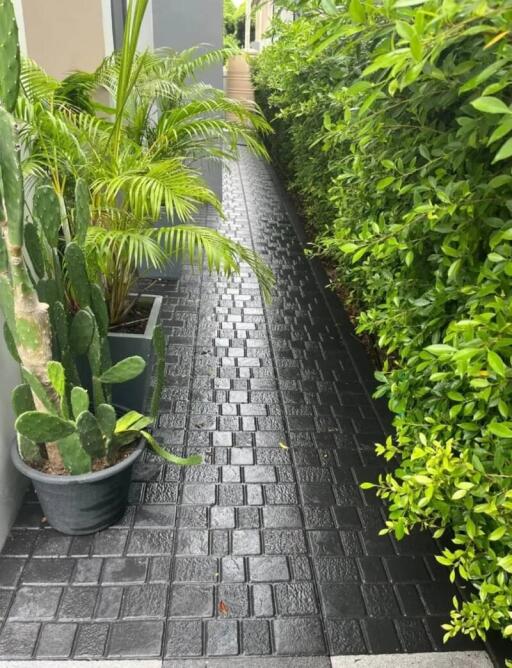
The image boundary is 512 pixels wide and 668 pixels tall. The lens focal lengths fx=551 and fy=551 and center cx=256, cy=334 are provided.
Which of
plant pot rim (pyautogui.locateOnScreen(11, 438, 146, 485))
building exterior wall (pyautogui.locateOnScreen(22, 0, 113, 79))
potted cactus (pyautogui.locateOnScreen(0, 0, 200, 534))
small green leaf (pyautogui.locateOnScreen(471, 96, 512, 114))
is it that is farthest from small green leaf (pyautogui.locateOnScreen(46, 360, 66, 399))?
building exterior wall (pyautogui.locateOnScreen(22, 0, 113, 79))

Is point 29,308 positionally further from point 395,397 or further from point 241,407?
point 241,407

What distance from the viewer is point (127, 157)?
2.78 m

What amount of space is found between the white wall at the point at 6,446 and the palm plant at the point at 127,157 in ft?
1.94

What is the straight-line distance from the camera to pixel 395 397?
6.89ft

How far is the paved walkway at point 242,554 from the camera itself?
2023mm

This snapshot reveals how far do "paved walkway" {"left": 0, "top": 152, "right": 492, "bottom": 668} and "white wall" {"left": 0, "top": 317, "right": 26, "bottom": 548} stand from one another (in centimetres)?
8

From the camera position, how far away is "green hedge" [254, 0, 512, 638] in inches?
46.0

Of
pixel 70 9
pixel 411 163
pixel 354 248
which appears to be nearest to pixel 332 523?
pixel 354 248

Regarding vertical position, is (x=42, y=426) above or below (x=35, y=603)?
above

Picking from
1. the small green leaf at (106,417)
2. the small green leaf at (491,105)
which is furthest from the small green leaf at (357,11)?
the small green leaf at (106,417)

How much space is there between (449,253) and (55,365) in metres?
1.39

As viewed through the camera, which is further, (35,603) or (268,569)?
(268,569)

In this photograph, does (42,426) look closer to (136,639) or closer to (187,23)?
(136,639)

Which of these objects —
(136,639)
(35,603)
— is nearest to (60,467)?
(35,603)
